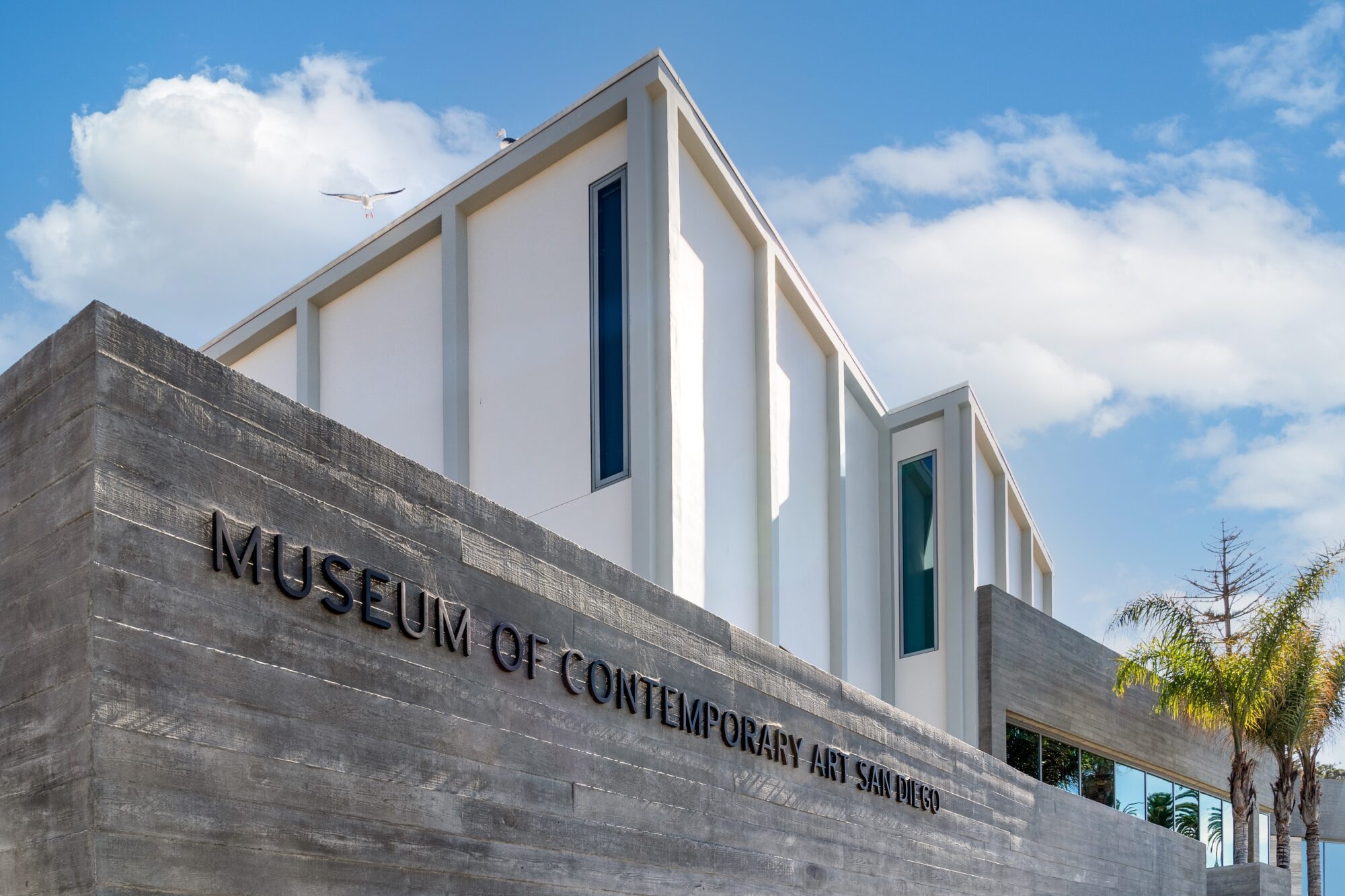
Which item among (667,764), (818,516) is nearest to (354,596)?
(667,764)

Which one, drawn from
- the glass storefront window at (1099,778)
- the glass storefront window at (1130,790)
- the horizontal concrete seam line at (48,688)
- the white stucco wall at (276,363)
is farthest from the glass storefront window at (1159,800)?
the horizontal concrete seam line at (48,688)

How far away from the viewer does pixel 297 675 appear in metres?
5.54

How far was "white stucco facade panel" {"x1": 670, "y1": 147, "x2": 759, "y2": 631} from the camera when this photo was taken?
43.2ft

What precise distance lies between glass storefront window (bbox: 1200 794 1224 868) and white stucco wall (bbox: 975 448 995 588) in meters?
8.18

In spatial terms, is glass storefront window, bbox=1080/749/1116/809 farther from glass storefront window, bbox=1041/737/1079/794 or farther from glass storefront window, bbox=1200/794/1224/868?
glass storefront window, bbox=1200/794/1224/868

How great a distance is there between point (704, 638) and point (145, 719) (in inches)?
178

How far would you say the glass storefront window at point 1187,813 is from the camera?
83.8ft

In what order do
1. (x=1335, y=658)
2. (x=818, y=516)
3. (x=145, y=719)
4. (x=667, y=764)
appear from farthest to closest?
1. (x=1335, y=658)
2. (x=818, y=516)
3. (x=667, y=764)
4. (x=145, y=719)

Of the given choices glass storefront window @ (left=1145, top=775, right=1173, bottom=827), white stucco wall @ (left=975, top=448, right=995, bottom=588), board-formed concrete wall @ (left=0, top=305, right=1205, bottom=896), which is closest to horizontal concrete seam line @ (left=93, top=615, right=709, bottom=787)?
board-formed concrete wall @ (left=0, top=305, right=1205, bottom=896)

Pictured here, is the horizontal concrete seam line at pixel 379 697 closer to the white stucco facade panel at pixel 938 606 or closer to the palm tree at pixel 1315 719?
the white stucco facade panel at pixel 938 606

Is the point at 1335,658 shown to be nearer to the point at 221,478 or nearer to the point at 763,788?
the point at 763,788

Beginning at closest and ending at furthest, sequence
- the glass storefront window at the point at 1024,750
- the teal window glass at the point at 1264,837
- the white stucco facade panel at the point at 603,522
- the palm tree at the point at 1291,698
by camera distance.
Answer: the white stucco facade panel at the point at 603,522
the glass storefront window at the point at 1024,750
the palm tree at the point at 1291,698
the teal window glass at the point at 1264,837

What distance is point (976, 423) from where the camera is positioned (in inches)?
847

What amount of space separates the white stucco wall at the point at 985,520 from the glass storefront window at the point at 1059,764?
8.76ft
